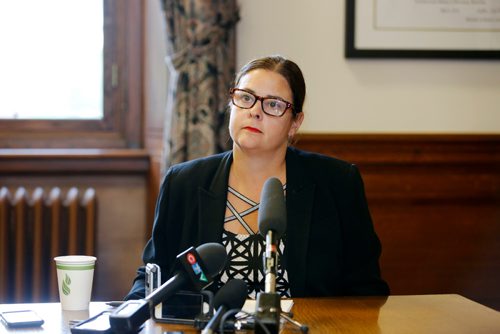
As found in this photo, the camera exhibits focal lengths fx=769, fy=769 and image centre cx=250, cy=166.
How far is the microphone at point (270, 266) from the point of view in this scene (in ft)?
5.02

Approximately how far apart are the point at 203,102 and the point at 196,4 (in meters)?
0.44

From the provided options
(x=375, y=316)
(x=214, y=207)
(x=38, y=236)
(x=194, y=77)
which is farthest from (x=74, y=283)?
(x=38, y=236)

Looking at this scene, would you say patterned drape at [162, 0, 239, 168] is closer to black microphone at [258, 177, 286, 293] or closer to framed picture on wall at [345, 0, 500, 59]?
framed picture on wall at [345, 0, 500, 59]

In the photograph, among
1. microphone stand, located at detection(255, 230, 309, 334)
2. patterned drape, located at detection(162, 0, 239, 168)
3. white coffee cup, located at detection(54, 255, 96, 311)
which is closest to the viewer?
microphone stand, located at detection(255, 230, 309, 334)

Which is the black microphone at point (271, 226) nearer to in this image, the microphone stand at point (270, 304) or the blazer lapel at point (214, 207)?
the microphone stand at point (270, 304)

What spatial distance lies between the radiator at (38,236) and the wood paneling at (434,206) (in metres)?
1.19

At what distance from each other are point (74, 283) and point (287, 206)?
2.59 feet

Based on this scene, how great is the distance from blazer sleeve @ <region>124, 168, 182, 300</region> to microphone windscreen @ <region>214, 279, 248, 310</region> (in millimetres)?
639

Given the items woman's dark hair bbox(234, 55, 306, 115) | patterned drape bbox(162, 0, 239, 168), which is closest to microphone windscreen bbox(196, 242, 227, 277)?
woman's dark hair bbox(234, 55, 306, 115)

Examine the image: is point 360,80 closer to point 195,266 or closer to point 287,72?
point 287,72

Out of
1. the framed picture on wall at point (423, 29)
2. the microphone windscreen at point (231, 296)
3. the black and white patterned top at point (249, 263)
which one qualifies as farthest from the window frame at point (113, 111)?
the microphone windscreen at point (231, 296)

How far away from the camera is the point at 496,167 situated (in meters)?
3.84

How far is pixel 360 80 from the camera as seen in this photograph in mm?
3752

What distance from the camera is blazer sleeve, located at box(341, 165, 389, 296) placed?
2434 mm
